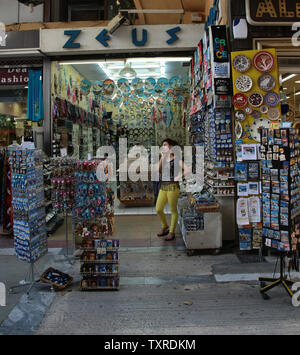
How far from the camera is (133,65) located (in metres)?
9.36

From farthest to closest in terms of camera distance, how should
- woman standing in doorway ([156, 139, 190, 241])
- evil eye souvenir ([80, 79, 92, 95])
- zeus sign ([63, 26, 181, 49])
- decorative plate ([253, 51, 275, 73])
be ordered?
evil eye souvenir ([80, 79, 92, 95]), zeus sign ([63, 26, 181, 49]), woman standing in doorway ([156, 139, 190, 241]), decorative plate ([253, 51, 275, 73])

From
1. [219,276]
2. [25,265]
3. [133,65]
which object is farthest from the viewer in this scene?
[133,65]

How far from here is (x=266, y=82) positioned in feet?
18.3

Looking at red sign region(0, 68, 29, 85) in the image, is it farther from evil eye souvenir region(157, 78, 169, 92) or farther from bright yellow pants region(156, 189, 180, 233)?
bright yellow pants region(156, 189, 180, 233)

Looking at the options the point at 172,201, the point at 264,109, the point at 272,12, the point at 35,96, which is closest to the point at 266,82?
the point at 264,109

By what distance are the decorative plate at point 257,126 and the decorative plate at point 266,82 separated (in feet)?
1.68

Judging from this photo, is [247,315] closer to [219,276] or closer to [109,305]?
[219,276]

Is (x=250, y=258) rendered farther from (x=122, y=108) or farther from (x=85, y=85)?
(x=122, y=108)

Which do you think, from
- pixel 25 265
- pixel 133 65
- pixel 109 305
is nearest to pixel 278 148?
pixel 109 305

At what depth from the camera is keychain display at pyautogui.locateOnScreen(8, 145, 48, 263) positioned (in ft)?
14.1

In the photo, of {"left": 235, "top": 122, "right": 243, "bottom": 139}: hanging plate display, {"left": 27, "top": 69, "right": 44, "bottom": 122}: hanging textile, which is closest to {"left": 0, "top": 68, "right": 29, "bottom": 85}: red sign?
{"left": 27, "top": 69, "right": 44, "bottom": 122}: hanging textile

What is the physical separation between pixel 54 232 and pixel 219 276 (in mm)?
4032

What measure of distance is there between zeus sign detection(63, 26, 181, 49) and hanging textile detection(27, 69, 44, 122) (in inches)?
42.3

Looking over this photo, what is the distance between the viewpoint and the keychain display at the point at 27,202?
429 cm
